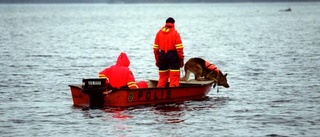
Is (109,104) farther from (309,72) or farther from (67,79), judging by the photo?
(309,72)

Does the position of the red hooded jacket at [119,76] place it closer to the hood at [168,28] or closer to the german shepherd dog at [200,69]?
the hood at [168,28]

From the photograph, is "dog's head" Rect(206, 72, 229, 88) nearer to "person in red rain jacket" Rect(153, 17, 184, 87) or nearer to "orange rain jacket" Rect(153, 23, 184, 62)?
"person in red rain jacket" Rect(153, 17, 184, 87)

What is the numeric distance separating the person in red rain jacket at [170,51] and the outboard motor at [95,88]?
1852mm

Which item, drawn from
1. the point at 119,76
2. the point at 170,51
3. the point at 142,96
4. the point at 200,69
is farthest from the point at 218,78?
the point at 119,76

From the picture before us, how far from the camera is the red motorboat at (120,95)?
19.8m

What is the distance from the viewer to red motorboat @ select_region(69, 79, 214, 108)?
1978 centimetres

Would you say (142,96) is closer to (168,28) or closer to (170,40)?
(170,40)

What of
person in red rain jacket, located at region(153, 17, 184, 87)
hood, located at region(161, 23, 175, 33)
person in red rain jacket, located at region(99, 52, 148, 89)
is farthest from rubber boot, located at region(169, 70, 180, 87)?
person in red rain jacket, located at region(99, 52, 148, 89)

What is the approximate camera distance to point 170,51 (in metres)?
21.2

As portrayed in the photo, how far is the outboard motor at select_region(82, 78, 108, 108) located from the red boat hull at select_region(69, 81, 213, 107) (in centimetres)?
10

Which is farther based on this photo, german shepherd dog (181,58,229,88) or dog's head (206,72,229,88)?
dog's head (206,72,229,88)

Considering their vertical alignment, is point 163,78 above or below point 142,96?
above

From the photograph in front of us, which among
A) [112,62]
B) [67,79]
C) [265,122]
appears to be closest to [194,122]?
[265,122]

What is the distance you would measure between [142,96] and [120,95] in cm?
64
